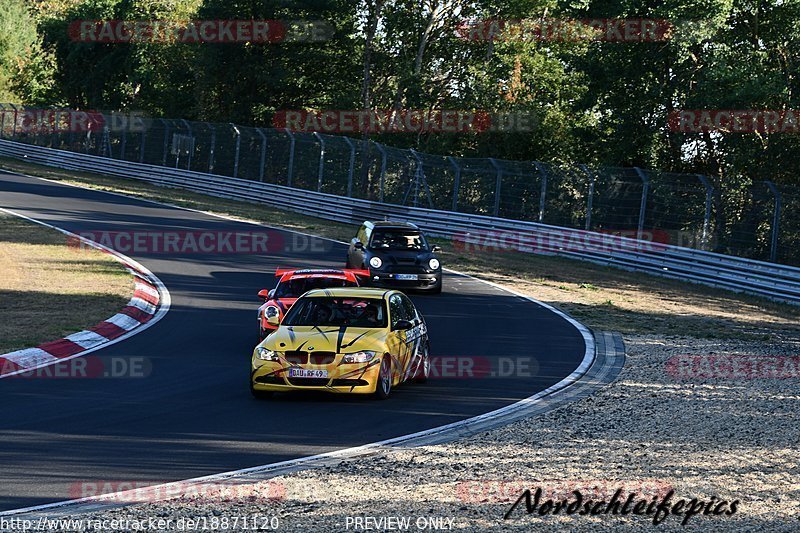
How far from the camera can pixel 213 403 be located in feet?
42.1

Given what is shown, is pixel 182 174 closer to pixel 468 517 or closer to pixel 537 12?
pixel 537 12

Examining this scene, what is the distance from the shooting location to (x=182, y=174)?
4978cm

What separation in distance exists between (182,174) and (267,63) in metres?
10.7

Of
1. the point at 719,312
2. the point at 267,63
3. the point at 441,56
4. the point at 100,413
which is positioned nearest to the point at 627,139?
the point at 719,312

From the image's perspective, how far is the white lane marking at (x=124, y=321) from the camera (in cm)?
1856

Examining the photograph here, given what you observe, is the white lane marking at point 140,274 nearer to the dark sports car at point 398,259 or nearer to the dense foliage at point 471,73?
the dark sports car at point 398,259

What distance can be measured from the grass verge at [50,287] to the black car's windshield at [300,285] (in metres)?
3.31

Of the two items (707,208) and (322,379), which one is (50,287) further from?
(707,208)

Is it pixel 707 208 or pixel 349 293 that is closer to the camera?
pixel 349 293

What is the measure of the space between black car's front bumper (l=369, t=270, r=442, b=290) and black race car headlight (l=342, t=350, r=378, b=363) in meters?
10.9

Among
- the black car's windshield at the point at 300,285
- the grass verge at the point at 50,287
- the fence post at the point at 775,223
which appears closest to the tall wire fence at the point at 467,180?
the fence post at the point at 775,223

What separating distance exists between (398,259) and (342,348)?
444 inches

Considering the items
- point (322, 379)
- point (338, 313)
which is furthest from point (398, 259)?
point (322, 379)

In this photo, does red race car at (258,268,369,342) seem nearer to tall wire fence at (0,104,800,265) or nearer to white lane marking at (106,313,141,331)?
white lane marking at (106,313,141,331)
